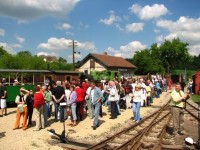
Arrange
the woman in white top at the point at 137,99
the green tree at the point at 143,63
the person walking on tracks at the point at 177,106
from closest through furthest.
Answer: the person walking on tracks at the point at 177,106, the woman in white top at the point at 137,99, the green tree at the point at 143,63

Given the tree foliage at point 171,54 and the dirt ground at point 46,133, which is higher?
the tree foliage at point 171,54

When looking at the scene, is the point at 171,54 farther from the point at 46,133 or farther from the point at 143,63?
the point at 46,133

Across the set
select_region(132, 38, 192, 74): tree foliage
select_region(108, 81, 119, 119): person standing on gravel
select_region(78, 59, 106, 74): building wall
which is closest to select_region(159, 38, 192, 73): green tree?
select_region(132, 38, 192, 74): tree foliage

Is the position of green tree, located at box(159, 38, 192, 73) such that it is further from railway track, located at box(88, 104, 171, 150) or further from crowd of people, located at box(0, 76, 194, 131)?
railway track, located at box(88, 104, 171, 150)

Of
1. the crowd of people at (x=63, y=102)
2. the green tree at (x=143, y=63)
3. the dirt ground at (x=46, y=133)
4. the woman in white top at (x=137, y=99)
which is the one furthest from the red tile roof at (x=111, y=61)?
the woman in white top at (x=137, y=99)

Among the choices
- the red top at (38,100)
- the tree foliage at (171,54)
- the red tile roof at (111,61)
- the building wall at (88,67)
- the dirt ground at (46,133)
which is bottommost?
the dirt ground at (46,133)

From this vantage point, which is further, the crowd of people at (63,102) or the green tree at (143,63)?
the green tree at (143,63)

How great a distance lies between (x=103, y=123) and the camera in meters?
15.1

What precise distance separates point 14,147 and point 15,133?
2.26 m

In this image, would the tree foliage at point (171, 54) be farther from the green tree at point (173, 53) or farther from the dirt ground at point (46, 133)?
the dirt ground at point (46, 133)

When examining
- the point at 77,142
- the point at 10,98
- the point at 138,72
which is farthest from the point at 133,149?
the point at 138,72

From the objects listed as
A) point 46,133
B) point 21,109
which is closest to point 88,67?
point 21,109

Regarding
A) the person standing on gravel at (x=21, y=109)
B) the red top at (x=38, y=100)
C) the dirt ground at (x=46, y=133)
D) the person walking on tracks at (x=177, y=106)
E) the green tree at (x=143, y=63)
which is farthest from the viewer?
the green tree at (x=143, y=63)

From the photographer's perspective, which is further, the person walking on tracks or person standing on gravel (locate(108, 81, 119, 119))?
person standing on gravel (locate(108, 81, 119, 119))
